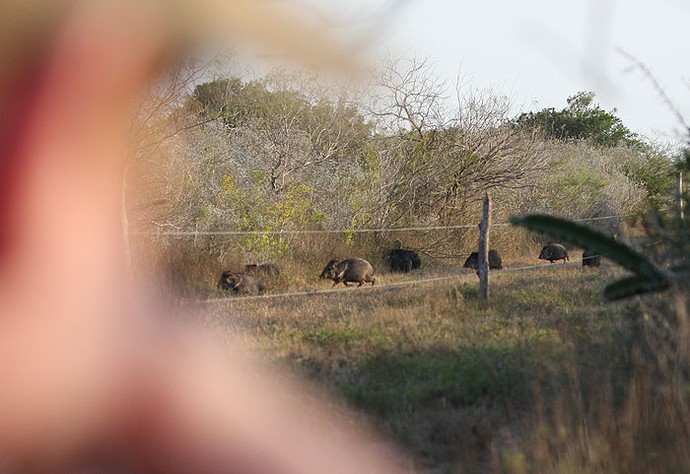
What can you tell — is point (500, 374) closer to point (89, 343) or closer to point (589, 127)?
point (89, 343)

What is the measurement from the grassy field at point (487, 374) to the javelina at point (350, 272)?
301cm

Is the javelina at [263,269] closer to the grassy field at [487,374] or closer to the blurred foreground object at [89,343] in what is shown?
the grassy field at [487,374]

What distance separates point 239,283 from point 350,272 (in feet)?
6.92

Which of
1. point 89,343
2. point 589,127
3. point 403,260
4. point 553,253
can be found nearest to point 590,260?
point 553,253

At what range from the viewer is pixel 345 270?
12.6m

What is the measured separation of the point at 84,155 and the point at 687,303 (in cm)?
394

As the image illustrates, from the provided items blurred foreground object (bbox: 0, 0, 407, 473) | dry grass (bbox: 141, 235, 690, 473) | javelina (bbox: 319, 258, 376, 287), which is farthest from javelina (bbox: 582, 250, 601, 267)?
blurred foreground object (bbox: 0, 0, 407, 473)

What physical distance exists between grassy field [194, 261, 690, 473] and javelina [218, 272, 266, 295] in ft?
5.34

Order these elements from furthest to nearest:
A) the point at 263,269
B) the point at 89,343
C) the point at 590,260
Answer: the point at 590,260, the point at 263,269, the point at 89,343

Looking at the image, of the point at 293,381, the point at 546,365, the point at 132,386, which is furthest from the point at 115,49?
the point at 546,365

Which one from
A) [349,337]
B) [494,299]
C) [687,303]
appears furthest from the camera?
[494,299]

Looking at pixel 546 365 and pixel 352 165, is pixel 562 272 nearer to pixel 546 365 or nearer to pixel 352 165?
pixel 352 165

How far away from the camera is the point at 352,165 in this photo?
57.4 ft

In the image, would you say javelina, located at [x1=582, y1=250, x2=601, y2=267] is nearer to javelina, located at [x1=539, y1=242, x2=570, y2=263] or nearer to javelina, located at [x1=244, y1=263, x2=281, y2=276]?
javelina, located at [x1=539, y1=242, x2=570, y2=263]
